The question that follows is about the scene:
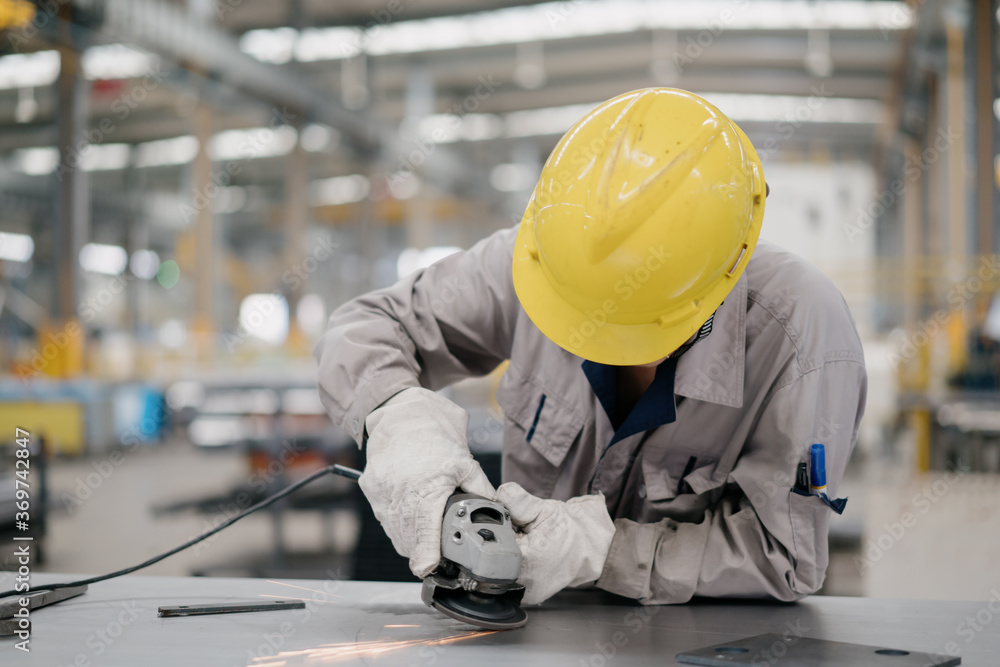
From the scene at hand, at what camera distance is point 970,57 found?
25.2 feet

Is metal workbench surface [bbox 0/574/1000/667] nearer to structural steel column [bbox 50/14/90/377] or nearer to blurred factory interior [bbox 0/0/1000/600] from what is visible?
blurred factory interior [bbox 0/0/1000/600]

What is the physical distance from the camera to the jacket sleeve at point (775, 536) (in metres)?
1.17

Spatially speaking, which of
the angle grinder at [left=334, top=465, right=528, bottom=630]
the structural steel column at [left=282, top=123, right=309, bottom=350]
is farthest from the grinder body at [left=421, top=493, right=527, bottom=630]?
the structural steel column at [left=282, top=123, right=309, bottom=350]

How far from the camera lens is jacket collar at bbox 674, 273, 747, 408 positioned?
4.03 feet

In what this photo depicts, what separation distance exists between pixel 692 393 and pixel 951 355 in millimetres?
6959

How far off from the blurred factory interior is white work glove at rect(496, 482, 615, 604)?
645 mm

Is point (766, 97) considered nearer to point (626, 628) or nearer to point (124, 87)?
point (124, 87)

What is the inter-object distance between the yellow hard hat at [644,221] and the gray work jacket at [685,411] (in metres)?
0.15

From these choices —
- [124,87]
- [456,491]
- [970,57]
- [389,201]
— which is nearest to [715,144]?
[456,491]

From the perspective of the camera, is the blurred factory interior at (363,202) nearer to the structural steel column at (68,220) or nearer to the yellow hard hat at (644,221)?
the structural steel column at (68,220)

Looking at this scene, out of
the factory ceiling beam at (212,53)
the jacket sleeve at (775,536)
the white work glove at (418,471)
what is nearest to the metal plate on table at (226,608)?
the white work glove at (418,471)

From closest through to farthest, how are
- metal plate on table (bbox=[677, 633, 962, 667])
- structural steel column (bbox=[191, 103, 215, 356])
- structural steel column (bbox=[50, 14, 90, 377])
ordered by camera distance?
metal plate on table (bbox=[677, 633, 962, 667])
structural steel column (bbox=[50, 14, 90, 377])
structural steel column (bbox=[191, 103, 215, 356])

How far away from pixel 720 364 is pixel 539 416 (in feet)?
1.06

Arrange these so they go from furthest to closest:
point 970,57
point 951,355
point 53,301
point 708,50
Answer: point 708,50 → point 53,301 → point 970,57 → point 951,355
